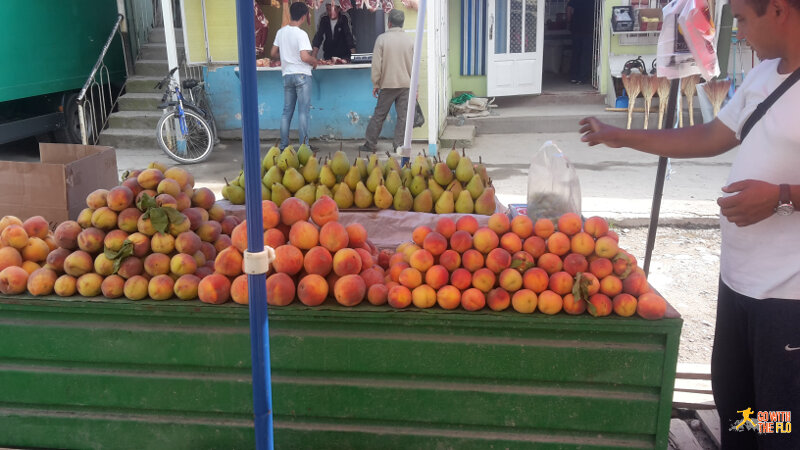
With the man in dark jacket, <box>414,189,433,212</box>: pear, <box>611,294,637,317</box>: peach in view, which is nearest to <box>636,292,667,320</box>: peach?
<box>611,294,637,317</box>: peach

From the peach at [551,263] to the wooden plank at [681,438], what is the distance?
1097mm

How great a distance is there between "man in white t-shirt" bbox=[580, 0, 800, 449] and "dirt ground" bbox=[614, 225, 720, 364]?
168 cm

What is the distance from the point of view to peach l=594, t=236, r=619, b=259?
205cm

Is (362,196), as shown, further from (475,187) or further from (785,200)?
(785,200)

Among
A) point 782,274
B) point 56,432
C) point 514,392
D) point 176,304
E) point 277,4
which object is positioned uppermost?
point 277,4

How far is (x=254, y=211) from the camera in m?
1.62

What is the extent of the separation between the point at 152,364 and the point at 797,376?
211cm

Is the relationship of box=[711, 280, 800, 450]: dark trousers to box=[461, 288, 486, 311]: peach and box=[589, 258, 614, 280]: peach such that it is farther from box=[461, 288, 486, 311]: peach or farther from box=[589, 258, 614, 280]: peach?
box=[461, 288, 486, 311]: peach

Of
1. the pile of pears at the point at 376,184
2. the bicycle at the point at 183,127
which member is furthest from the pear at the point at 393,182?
the bicycle at the point at 183,127

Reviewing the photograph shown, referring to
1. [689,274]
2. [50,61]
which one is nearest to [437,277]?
[689,274]

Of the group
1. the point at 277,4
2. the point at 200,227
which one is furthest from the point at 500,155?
the point at 200,227

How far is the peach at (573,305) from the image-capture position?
1964mm

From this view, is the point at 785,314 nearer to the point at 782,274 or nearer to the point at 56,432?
the point at 782,274

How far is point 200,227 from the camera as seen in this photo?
244 centimetres
